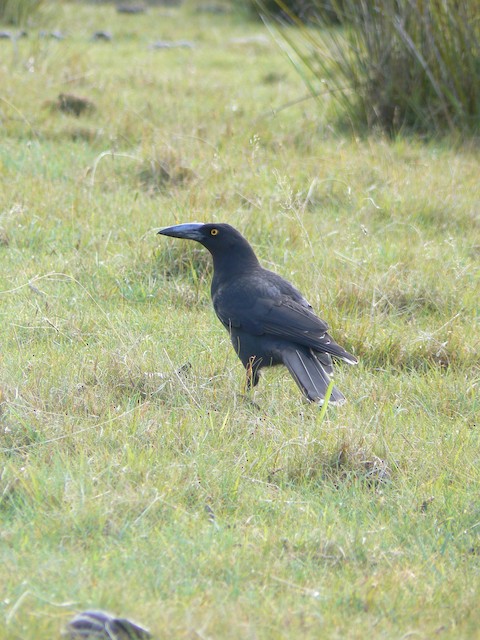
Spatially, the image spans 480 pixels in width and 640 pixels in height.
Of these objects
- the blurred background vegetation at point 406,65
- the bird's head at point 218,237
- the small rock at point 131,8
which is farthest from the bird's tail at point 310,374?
the small rock at point 131,8

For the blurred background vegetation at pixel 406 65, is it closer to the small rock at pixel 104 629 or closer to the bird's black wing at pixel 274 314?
the bird's black wing at pixel 274 314

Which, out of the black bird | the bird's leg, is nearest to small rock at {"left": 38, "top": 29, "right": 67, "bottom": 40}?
the black bird

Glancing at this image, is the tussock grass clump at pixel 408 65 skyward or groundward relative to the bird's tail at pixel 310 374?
skyward

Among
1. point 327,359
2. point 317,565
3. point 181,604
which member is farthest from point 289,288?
point 181,604

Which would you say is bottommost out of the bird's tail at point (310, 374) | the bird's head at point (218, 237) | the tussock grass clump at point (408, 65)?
the bird's tail at point (310, 374)

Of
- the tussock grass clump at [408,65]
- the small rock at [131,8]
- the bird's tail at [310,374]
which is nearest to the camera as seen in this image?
the bird's tail at [310,374]

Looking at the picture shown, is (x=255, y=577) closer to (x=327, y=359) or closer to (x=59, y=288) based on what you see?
(x=327, y=359)

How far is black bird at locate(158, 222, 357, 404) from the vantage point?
4.23 metres

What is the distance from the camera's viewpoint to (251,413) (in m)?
4.05

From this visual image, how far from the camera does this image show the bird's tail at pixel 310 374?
13.3 feet

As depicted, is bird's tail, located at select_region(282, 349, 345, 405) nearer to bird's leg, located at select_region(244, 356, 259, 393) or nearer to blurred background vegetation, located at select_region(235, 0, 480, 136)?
bird's leg, located at select_region(244, 356, 259, 393)

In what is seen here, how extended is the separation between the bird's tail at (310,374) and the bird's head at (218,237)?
0.66 metres

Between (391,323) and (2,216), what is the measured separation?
2299 millimetres

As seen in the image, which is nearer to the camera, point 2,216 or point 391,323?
point 391,323
